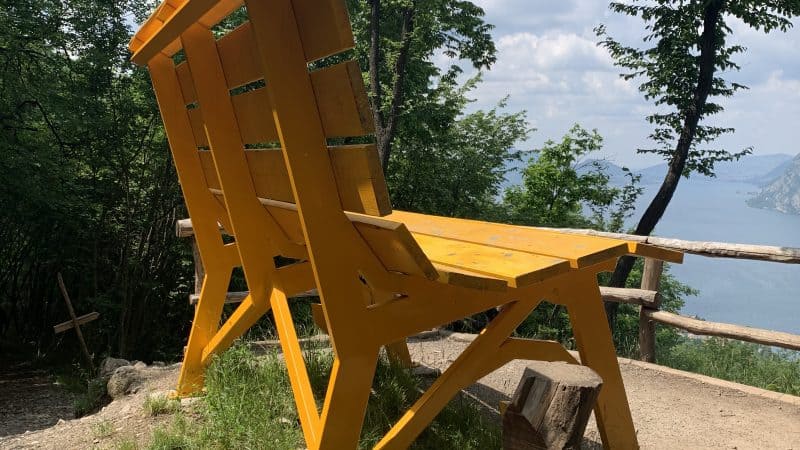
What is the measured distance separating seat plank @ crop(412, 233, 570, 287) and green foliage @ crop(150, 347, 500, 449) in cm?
90

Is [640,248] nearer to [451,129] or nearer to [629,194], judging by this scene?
[451,129]

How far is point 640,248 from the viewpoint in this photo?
2.38m

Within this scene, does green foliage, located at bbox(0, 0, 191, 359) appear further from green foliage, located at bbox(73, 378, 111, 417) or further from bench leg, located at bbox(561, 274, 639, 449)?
bench leg, located at bbox(561, 274, 639, 449)

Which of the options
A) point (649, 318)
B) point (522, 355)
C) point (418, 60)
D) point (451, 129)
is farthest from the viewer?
point (451, 129)

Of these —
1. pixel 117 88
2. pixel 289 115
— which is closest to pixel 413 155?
pixel 117 88

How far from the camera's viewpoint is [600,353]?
2428 millimetres

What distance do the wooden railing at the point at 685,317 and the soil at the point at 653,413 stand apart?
0.56m

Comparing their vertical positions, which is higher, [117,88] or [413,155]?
[117,88]

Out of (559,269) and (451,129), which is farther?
(451,129)

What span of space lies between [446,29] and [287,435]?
10385 millimetres

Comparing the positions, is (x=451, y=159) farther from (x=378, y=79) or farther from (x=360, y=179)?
(x=360, y=179)

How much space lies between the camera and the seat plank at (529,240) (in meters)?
2.18

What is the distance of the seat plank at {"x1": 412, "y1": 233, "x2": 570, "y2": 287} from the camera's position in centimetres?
189

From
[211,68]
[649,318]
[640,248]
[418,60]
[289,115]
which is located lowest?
[649,318]
